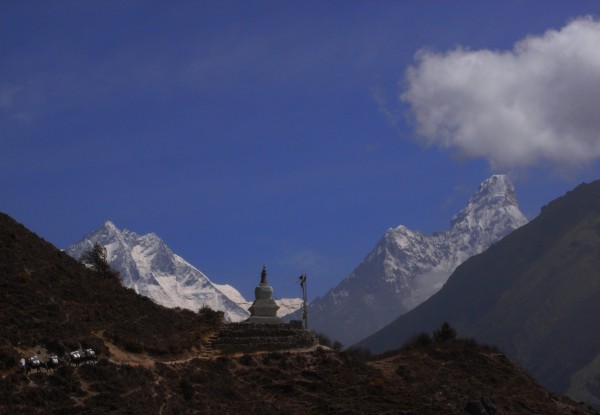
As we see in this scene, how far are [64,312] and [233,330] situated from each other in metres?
16.2

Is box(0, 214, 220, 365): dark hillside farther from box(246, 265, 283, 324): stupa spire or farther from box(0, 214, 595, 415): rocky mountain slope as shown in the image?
box(246, 265, 283, 324): stupa spire

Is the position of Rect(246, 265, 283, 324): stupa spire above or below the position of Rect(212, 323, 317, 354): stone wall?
above

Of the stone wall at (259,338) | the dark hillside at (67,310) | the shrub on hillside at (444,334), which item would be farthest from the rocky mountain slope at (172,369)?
the shrub on hillside at (444,334)

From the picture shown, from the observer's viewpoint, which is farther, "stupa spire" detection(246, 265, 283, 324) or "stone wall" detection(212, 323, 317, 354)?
"stupa spire" detection(246, 265, 283, 324)

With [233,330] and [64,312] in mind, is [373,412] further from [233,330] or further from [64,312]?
[64,312]

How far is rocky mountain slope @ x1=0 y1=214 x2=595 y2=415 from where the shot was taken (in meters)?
61.8

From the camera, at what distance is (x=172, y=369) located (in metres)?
69.9

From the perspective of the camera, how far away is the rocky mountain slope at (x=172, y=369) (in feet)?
203

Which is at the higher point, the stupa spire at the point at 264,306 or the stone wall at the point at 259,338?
the stupa spire at the point at 264,306

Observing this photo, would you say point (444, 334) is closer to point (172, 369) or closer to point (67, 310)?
point (172, 369)

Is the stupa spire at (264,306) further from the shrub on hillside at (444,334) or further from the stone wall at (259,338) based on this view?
the shrub on hillside at (444,334)

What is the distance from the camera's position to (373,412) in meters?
71.3

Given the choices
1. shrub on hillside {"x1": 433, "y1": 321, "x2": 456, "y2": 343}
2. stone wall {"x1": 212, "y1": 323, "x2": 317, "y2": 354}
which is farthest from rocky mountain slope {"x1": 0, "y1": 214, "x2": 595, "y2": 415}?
shrub on hillside {"x1": 433, "y1": 321, "x2": 456, "y2": 343}

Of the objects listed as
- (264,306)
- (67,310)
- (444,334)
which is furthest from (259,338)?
(444,334)
